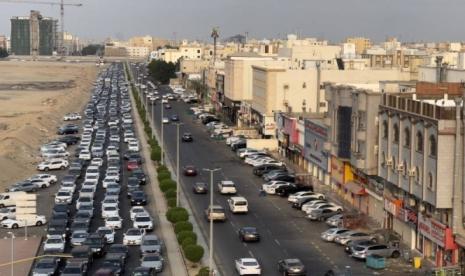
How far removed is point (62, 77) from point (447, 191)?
15867cm

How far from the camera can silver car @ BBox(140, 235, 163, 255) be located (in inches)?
1219

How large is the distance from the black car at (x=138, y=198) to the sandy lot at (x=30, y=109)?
31.7 feet

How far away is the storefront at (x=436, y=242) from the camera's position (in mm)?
29453

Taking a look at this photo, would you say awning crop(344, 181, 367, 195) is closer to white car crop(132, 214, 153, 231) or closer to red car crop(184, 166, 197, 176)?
white car crop(132, 214, 153, 231)

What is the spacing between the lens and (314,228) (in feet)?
122

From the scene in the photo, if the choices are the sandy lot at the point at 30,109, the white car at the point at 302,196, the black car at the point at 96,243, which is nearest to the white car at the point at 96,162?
the sandy lot at the point at 30,109

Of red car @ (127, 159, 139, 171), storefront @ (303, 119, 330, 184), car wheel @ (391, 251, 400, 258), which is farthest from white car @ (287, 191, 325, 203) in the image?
red car @ (127, 159, 139, 171)

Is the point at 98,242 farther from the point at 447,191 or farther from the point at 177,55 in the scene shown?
the point at 177,55

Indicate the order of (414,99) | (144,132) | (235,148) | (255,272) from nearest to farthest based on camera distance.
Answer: (255,272) → (414,99) → (235,148) → (144,132)

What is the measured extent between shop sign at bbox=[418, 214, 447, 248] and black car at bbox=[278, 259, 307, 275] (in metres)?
4.92

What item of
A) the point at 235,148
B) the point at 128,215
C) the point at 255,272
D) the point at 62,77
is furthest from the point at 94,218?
the point at 62,77

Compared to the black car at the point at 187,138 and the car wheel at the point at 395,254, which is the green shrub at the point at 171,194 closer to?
the car wheel at the point at 395,254

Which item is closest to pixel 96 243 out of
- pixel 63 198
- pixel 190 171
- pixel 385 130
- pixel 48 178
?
pixel 63 198

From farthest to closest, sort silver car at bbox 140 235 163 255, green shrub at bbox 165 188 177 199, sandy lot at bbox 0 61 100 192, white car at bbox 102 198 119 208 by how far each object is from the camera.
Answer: sandy lot at bbox 0 61 100 192, green shrub at bbox 165 188 177 199, white car at bbox 102 198 119 208, silver car at bbox 140 235 163 255
